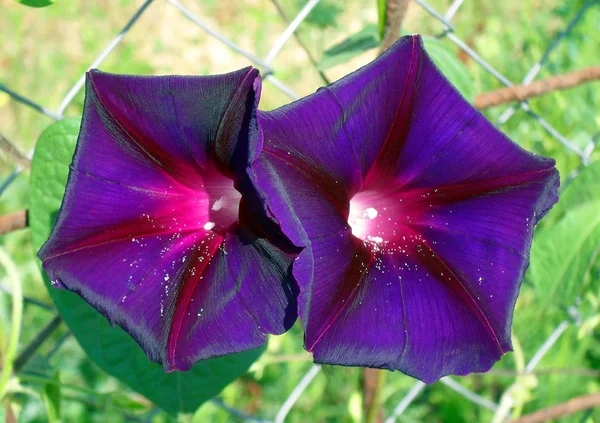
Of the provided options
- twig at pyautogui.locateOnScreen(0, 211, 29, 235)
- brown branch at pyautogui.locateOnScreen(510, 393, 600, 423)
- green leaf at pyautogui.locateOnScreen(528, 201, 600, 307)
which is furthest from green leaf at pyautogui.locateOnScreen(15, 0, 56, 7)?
brown branch at pyautogui.locateOnScreen(510, 393, 600, 423)

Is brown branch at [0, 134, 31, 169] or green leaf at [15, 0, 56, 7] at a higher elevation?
green leaf at [15, 0, 56, 7]

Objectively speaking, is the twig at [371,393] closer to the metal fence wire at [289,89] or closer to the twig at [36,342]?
the metal fence wire at [289,89]

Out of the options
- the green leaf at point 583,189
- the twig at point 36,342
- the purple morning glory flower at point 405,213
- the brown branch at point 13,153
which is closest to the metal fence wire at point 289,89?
the brown branch at point 13,153

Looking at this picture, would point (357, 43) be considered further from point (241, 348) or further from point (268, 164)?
point (241, 348)

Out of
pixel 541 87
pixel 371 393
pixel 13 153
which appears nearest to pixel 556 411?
pixel 371 393

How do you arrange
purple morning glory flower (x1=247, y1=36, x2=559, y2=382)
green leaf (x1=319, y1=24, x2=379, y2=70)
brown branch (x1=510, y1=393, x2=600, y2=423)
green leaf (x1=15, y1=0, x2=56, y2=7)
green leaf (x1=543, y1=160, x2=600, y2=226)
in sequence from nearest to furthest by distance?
purple morning glory flower (x1=247, y1=36, x2=559, y2=382)
green leaf (x1=15, y1=0, x2=56, y2=7)
green leaf (x1=319, y1=24, x2=379, y2=70)
green leaf (x1=543, y1=160, x2=600, y2=226)
brown branch (x1=510, y1=393, x2=600, y2=423)

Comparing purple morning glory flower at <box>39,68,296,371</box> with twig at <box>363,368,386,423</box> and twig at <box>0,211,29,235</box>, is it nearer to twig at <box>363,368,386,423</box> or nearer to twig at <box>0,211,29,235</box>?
twig at <box>0,211,29,235</box>

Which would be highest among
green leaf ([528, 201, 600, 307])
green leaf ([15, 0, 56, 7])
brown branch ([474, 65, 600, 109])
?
brown branch ([474, 65, 600, 109])
